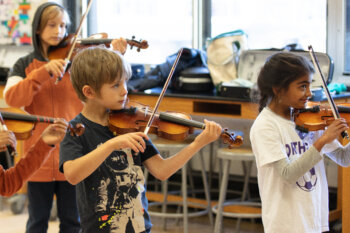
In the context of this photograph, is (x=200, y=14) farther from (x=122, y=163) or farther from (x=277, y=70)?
(x=122, y=163)

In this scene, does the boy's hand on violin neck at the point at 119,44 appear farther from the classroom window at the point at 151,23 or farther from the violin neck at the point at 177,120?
the classroom window at the point at 151,23

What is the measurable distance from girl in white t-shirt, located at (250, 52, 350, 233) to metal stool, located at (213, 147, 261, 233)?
1.08m

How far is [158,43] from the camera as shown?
432cm

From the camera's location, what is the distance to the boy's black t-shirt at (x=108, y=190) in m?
1.64

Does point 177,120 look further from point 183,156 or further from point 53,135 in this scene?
point 53,135

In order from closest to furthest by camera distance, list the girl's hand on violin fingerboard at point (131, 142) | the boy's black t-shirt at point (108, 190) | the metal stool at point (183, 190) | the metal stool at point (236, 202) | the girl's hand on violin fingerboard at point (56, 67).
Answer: the girl's hand on violin fingerboard at point (131, 142), the boy's black t-shirt at point (108, 190), the girl's hand on violin fingerboard at point (56, 67), the metal stool at point (236, 202), the metal stool at point (183, 190)

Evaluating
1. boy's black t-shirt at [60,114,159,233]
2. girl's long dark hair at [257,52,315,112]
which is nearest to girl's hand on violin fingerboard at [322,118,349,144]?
girl's long dark hair at [257,52,315,112]

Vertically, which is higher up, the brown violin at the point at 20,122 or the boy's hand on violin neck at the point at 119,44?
the boy's hand on violin neck at the point at 119,44

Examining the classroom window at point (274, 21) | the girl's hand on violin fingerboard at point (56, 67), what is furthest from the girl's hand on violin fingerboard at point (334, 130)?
the classroom window at point (274, 21)

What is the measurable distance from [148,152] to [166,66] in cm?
196

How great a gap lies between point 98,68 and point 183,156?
35cm

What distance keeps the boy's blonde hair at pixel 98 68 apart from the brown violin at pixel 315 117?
0.61m

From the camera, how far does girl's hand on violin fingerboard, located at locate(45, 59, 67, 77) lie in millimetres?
2365

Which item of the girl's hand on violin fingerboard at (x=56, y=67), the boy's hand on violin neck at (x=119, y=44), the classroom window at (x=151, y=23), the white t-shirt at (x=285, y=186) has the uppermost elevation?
the classroom window at (x=151, y=23)
